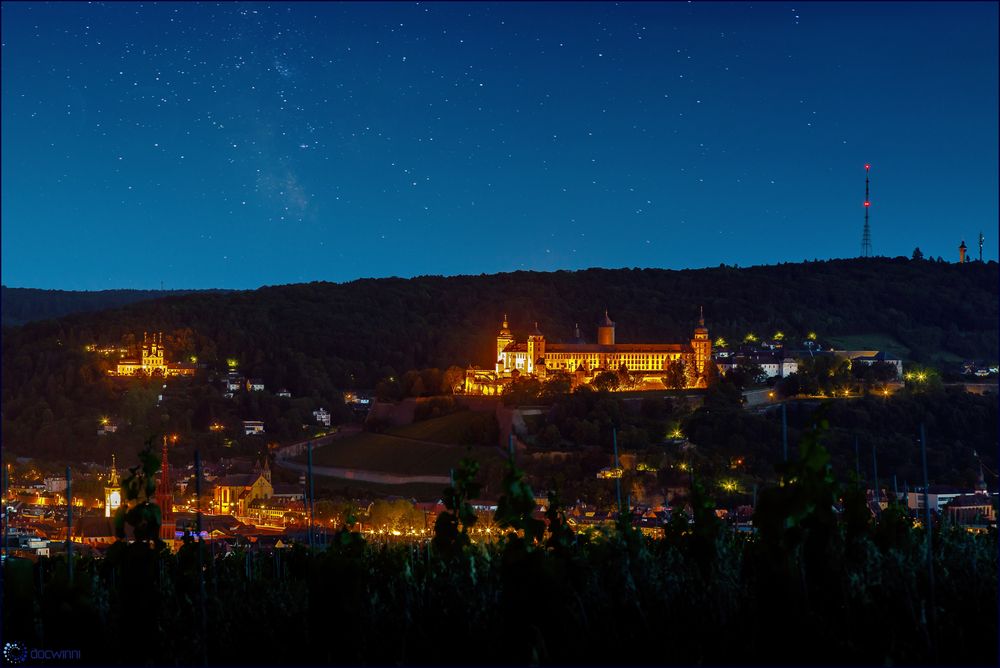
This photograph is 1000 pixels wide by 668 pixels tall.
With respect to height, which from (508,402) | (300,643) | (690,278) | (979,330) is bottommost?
(300,643)

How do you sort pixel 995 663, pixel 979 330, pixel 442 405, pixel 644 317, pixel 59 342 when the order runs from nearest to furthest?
pixel 995 663, pixel 442 405, pixel 59 342, pixel 979 330, pixel 644 317

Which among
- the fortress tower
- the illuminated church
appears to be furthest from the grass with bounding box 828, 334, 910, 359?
the fortress tower

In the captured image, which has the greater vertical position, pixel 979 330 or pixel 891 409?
pixel 979 330

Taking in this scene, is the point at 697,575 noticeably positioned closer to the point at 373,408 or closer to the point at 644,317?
the point at 373,408

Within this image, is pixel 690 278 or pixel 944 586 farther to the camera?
pixel 690 278

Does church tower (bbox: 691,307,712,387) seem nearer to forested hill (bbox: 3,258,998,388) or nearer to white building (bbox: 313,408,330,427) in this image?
forested hill (bbox: 3,258,998,388)

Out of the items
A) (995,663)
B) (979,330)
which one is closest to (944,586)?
(995,663)
